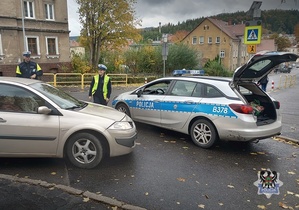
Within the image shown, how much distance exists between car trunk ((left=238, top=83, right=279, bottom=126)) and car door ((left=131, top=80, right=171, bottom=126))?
1.85 metres

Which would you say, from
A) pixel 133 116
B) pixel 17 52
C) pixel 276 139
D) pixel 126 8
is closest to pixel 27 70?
pixel 133 116

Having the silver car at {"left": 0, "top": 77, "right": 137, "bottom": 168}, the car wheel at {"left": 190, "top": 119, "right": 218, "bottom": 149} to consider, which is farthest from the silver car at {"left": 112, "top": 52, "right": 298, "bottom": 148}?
the silver car at {"left": 0, "top": 77, "right": 137, "bottom": 168}

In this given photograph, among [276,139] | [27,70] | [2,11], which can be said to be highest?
[2,11]

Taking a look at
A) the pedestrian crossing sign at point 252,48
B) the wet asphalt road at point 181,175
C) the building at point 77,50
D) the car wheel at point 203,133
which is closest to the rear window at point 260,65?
the car wheel at point 203,133

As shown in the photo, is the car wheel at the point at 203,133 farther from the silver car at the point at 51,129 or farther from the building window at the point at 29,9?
the building window at the point at 29,9

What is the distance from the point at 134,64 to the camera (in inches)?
1105

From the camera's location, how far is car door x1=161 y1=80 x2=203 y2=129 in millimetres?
5348

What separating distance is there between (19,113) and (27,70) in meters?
3.40

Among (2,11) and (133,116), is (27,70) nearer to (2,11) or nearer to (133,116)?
(133,116)

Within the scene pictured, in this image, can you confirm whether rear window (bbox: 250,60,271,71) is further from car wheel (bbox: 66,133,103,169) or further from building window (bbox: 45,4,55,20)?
building window (bbox: 45,4,55,20)

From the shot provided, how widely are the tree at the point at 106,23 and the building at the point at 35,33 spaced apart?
211cm

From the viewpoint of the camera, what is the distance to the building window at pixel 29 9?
69.9ft

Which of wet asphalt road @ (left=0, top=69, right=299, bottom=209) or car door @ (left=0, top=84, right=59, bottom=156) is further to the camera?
car door @ (left=0, top=84, right=59, bottom=156)

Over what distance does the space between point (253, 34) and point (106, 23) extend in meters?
18.8
